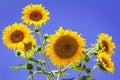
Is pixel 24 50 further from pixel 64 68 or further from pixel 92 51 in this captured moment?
pixel 92 51

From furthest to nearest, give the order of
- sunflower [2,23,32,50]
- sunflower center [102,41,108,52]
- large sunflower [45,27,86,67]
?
sunflower center [102,41,108,52], sunflower [2,23,32,50], large sunflower [45,27,86,67]

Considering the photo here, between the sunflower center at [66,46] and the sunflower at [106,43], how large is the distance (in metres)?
0.52

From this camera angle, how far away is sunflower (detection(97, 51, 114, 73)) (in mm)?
4844

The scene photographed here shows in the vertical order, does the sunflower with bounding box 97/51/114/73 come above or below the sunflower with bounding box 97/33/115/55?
below

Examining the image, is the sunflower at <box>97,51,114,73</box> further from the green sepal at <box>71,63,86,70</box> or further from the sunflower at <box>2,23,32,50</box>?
the sunflower at <box>2,23,32,50</box>

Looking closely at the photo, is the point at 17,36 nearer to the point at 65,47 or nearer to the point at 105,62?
the point at 65,47

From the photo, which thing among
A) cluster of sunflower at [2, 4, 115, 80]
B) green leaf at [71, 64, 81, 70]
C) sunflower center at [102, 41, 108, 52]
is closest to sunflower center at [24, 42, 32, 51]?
cluster of sunflower at [2, 4, 115, 80]

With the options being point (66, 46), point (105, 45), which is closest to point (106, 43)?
point (105, 45)

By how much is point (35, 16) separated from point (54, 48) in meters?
1.10

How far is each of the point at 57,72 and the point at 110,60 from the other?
27.7 inches

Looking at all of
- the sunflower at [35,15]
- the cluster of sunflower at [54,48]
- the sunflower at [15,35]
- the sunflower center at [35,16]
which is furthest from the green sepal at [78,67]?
the sunflower center at [35,16]

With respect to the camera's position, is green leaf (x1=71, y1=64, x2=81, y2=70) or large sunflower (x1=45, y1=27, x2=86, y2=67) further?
green leaf (x1=71, y1=64, x2=81, y2=70)

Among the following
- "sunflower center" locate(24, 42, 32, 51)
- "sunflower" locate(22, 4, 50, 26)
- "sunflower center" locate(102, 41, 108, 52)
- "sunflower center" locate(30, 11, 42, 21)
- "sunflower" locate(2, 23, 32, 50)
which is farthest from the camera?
"sunflower center" locate(30, 11, 42, 21)

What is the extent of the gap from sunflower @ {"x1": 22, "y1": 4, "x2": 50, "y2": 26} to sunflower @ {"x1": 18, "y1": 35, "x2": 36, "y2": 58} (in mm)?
248
